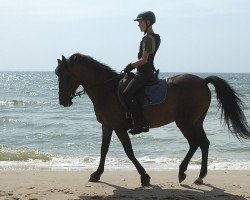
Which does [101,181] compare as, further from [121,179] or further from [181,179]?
[181,179]

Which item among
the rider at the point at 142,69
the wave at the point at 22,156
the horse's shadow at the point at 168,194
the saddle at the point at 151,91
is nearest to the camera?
the horse's shadow at the point at 168,194

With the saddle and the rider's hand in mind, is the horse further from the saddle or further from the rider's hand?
the rider's hand

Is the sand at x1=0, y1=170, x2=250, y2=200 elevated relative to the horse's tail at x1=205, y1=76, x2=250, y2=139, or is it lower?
lower

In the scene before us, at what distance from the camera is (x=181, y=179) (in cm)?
807

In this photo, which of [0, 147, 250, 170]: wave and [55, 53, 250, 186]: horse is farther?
[0, 147, 250, 170]: wave

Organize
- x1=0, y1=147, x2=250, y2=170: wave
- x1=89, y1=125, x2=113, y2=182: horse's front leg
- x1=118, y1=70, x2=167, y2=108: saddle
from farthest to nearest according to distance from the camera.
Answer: x1=0, y1=147, x2=250, y2=170: wave
x1=89, y1=125, x2=113, y2=182: horse's front leg
x1=118, y1=70, x2=167, y2=108: saddle

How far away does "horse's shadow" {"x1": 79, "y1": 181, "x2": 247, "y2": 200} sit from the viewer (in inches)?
277

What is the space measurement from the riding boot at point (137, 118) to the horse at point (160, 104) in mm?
178

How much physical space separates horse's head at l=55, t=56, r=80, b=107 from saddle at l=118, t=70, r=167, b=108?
84 centimetres

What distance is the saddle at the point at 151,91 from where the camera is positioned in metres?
7.73

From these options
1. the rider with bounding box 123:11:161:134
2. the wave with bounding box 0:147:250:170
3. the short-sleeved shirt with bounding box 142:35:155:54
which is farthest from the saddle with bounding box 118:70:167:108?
the wave with bounding box 0:147:250:170

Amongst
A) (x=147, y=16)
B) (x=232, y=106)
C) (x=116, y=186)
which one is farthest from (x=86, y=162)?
(x=147, y=16)

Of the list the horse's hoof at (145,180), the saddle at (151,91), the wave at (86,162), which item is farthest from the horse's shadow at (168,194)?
the wave at (86,162)

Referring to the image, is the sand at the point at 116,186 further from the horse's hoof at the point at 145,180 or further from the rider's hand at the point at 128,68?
the rider's hand at the point at 128,68
